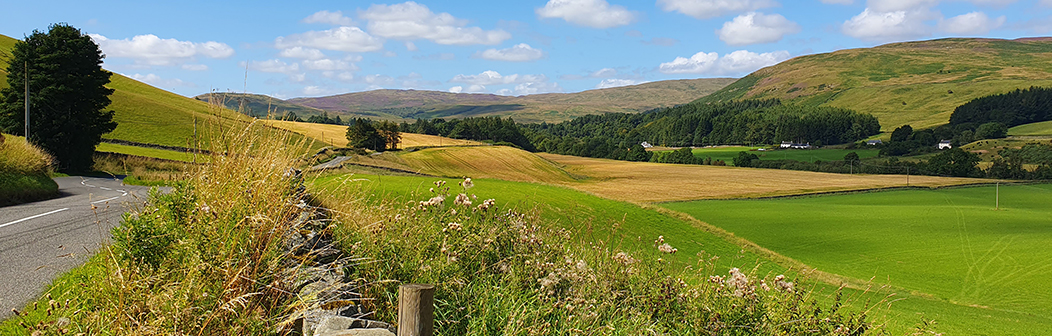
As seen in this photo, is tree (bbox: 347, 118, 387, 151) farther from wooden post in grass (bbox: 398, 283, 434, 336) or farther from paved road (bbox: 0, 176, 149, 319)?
wooden post in grass (bbox: 398, 283, 434, 336)

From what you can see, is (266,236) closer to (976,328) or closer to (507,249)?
(507,249)

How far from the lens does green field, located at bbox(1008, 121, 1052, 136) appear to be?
148 meters

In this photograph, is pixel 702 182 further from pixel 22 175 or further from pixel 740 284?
pixel 740 284

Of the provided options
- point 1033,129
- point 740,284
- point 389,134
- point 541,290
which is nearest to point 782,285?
point 740,284

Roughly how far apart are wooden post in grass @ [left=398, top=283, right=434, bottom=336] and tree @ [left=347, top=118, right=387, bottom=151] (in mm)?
74279

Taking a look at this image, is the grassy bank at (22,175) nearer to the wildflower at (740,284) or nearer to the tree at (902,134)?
the wildflower at (740,284)

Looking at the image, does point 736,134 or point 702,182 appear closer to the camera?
point 702,182

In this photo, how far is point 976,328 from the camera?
1377 centimetres

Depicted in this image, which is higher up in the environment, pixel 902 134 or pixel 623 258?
pixel 902 134

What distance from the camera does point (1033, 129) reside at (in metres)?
155

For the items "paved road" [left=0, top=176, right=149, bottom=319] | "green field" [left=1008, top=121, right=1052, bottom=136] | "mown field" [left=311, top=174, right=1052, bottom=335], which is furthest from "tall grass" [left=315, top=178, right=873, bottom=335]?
"green field" [left=1008, top=121, right=1052, bottom=136]

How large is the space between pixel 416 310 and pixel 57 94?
35.3 meters

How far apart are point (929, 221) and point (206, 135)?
4592 centimetres

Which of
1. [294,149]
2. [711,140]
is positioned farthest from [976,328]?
[711,140]
